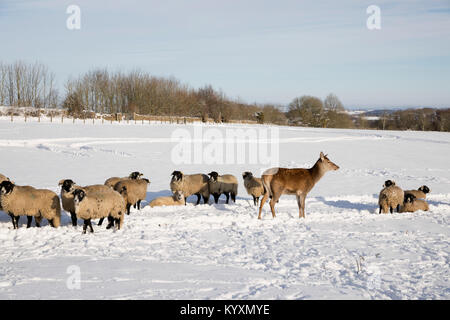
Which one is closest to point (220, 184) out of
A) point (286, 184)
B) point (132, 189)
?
point (286, 184)

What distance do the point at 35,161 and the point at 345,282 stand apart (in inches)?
788

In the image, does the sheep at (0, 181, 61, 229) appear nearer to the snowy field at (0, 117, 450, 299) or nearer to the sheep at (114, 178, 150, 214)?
the snowy field at (0, 117, 450, 299)

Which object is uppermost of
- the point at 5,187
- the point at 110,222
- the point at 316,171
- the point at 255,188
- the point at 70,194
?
the point at 316,171

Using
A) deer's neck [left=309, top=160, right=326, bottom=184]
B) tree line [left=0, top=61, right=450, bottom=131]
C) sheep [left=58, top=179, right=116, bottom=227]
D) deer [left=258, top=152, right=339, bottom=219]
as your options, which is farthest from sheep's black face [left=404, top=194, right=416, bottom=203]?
tree line [left=0, top=61, right=450, bottom=131]

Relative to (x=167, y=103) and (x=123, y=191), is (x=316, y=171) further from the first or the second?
(x=167, y=103)

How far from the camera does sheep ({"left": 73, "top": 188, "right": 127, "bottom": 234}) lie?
8.10 metres

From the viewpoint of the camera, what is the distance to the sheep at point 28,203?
328 inches

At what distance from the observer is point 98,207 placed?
834 centimetres

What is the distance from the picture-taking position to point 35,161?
21297 millimetres

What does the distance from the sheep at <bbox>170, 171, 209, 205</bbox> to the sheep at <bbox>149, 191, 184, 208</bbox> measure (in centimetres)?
16

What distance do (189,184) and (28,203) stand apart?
16.0 feet

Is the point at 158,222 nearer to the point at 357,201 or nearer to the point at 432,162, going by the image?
the point at 357,201

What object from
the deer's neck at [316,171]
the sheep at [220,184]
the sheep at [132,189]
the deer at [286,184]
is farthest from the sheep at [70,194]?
the deer's neck at [316,171]
